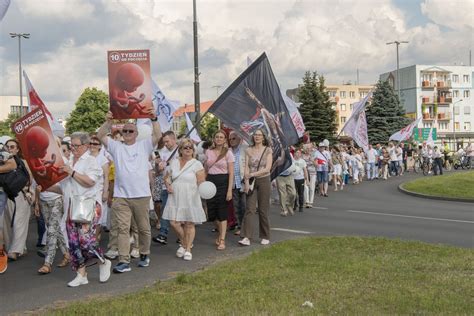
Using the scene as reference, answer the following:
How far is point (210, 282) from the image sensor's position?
6.41 meters

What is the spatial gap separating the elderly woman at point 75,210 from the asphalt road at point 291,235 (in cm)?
23

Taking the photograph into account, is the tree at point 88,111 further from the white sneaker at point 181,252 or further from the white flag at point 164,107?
the white sneaker at point 181,252

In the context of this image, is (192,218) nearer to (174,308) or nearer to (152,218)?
(174,308)

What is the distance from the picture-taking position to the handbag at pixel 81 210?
6.45 meters

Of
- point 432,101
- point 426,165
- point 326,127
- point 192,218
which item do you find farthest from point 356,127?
point 432,101

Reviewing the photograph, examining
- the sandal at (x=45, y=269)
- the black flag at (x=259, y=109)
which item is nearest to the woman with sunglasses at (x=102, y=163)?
the sandal at (x=45, y=269)

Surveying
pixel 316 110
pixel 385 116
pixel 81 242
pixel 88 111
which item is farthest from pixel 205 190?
pixel 88 111

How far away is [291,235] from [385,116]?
A: 143 ft

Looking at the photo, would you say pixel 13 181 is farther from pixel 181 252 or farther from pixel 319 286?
pixel 319 286

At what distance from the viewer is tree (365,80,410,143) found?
51.4 meters

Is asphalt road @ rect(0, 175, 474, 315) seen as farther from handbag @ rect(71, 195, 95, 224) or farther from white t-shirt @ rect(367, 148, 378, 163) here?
white t-shirt @ rect(367, 148, 378, 163)

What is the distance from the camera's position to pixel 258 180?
8.91 m

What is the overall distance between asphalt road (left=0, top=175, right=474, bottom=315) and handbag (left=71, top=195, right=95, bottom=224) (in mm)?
794

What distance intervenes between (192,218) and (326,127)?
4244 centimetres
